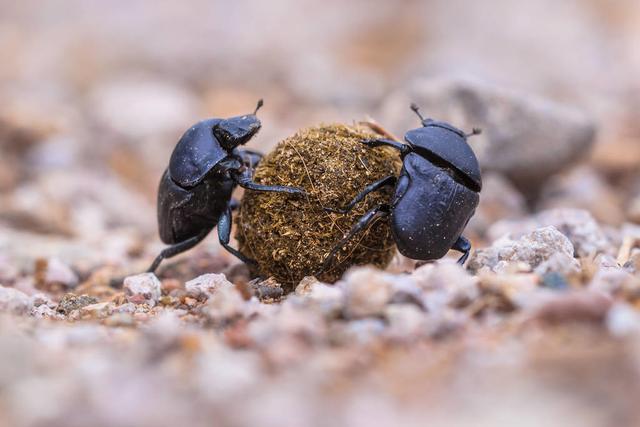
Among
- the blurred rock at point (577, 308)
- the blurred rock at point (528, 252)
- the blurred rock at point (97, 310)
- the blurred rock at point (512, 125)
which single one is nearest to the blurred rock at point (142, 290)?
the blurred rock at point (97, 310)

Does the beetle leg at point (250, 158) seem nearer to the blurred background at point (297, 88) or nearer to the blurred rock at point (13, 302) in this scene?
the blurred background at point (297, 88)

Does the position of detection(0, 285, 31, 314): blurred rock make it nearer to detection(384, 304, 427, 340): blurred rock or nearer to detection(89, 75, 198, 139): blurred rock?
detection(384, 304, 427, 340): blurred rock

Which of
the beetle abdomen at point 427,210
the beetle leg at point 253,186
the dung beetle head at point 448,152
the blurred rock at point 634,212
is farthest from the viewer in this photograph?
the blurred rock at point 634,212

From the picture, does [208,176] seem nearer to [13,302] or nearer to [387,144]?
[387,144]

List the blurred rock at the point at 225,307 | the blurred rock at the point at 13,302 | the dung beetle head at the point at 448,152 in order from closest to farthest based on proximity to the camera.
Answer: the blurred rock at the point at 225,307
the blurred rock at the point at 13,302
the dung beetle head at the point at 448,152

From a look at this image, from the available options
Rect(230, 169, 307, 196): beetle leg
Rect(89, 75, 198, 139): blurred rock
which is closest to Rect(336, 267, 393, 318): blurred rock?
Rect(230, 169, 307, 196): beetle leg

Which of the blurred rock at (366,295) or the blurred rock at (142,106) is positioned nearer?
the blurred rock at (366,295)

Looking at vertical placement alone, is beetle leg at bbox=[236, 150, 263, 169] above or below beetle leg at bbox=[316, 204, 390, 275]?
above
